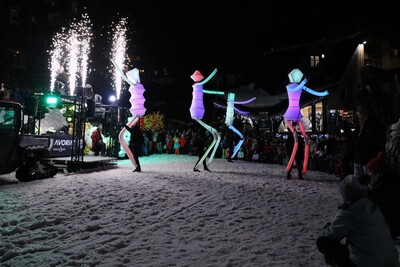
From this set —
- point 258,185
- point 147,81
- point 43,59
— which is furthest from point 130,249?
point 147,81

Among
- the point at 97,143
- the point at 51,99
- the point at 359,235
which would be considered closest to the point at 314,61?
the point at 97,143

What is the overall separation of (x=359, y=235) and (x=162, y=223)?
3761 mm

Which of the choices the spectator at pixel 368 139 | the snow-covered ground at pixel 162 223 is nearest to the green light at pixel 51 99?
the snow-covered ground at pixel 162 223

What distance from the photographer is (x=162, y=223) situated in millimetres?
5816

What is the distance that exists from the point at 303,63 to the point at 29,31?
79.0ft

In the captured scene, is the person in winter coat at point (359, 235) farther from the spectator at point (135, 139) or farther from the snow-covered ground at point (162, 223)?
the spectator at point (135, 139)

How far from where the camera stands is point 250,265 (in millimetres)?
3959

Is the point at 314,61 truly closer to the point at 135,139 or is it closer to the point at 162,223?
the point at 135,139

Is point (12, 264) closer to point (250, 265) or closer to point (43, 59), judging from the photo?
point (250, 265)

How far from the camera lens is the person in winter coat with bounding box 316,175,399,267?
8.89ft

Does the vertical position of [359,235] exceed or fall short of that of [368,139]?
it falls short

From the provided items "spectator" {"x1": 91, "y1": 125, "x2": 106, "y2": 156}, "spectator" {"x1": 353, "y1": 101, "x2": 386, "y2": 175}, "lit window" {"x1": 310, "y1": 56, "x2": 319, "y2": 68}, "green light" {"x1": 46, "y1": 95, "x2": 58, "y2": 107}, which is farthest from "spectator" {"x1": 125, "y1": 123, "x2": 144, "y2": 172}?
"lit window" {"x1": 310, "y1": 56, "x2": 319, "y2": 68}

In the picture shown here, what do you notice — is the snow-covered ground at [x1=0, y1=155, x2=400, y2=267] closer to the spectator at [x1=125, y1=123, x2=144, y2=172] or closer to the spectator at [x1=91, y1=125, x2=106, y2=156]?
the spectator at [x1=125, y1=123, x2=144, y2=172]

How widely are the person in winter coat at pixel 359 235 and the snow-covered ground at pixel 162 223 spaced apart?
1329 mm
